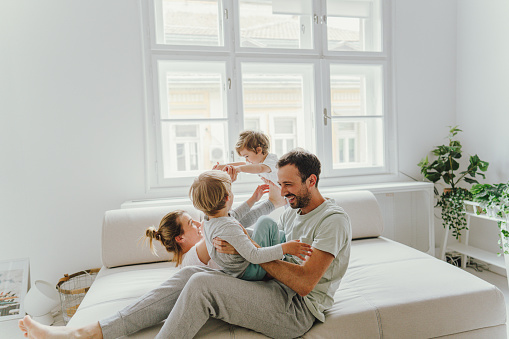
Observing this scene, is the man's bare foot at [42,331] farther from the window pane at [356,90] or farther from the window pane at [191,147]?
the window pane at [356,90]

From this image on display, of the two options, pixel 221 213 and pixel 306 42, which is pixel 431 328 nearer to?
pixel 221 213

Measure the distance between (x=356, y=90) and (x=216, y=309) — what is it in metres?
2.60

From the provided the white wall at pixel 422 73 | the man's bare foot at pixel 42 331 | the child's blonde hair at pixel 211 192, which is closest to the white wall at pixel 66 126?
the man's bare foot at pixel 42 331

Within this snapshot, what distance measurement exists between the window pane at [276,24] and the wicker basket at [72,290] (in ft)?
7.24

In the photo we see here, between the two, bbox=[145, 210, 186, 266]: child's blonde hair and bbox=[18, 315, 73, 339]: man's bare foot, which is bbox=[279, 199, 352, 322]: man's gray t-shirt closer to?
bbox=[145, 210, 186, 266]: child's blonde hair

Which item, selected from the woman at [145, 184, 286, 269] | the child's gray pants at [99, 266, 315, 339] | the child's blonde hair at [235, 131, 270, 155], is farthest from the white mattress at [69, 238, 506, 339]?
the child's blonde hair at [235, 131, 270, 155]

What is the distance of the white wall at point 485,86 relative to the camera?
9.89 ft

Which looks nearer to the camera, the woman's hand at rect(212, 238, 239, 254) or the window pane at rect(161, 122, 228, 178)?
the woman's hand at rect(212, 238, 239, 254)

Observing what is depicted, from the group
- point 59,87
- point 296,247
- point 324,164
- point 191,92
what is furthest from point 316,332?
point 59,87

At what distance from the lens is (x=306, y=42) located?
3260 millimetres

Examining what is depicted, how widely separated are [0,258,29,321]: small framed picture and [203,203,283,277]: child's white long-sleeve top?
180 centimetres

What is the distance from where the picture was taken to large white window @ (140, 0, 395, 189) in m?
2.98

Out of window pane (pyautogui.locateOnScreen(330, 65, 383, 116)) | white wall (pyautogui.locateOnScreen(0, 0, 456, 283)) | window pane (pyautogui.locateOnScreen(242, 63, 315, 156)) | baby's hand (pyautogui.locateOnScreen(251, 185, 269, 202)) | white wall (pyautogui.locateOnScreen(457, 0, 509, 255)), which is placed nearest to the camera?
baby's hand (pyautogui.locateOnScreen(251, 185, 269, 202))

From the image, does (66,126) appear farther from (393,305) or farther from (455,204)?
(455,204)
